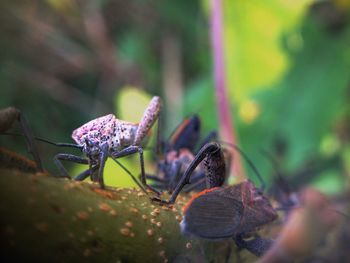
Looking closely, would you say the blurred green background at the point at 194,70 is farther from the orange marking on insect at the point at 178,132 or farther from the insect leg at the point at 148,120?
the insect leg at the point at 148,120

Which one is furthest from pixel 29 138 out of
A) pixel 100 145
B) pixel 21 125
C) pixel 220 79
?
pixel 220 79

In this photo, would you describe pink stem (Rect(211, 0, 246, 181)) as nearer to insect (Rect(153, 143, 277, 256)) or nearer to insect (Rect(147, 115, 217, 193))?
insect (Rect(147, 115, 217, 193))

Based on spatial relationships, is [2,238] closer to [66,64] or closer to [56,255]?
[56,255]

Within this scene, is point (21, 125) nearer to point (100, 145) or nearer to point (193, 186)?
point (100, 145)

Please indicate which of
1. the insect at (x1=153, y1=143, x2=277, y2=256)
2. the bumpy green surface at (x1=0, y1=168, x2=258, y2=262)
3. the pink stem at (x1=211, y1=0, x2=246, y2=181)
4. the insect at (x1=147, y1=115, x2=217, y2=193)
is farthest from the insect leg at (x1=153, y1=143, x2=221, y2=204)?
the pink stem at (x1=211, y1=0, x2=246, y2=181)

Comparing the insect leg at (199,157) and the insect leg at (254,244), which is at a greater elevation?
the insect leg at (199,157)

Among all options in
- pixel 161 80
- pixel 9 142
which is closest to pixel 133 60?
pixel 161 80

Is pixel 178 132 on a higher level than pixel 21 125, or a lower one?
lower

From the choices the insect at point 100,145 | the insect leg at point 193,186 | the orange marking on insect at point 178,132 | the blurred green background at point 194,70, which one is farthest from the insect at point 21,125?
the blurred green background at point 194,70
